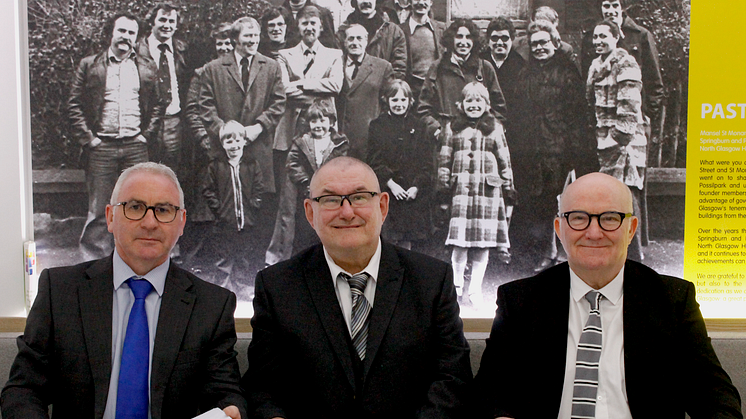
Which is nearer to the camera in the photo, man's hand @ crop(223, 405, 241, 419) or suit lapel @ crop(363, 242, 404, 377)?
man's hand @ crop(223, 405, 241, 419)

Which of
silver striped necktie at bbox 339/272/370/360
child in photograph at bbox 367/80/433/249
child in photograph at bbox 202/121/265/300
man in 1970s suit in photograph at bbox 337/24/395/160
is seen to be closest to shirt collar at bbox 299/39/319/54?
man in 1970s suit in photograph at bbox 337/24/395/160

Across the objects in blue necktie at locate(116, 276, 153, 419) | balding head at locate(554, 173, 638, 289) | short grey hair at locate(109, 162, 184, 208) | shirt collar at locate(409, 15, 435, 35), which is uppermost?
shirt collar at locate(409, 15, 435, 35)

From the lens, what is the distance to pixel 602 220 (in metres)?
2.33

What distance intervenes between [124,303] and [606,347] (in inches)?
80.5

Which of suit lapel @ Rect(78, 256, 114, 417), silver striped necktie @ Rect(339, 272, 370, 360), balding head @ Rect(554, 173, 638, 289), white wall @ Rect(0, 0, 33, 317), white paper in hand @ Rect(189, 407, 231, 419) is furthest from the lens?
white wall @ Rect(0, 0, 33, 317)

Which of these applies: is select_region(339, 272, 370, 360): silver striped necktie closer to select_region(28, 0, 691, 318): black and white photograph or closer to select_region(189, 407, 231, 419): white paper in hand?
select_region(189, 407, 231, 419): white paper in hand

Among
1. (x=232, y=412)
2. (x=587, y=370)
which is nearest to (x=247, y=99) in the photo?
(x=232, y=412)

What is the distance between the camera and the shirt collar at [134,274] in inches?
92.4

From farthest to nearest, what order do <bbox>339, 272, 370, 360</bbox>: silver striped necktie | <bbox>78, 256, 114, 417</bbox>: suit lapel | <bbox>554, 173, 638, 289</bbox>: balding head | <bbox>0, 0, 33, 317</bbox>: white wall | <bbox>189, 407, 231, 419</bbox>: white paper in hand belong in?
<bbox>0, 0, 33, 317</bbox>: white wall < <bbox>339, 272, 370, 360</bbox>: silver striped necktie < <bbox>554, 173, 638, 289</bbox>: balding head < <bbox>78, 256, 114, 417</bbox>: suit lapel < <bbox>189, 407, 231, 419</bbox>: white paper in hand

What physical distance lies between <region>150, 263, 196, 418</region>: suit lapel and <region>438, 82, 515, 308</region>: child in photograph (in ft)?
5.91

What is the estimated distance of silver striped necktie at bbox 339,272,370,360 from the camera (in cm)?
244

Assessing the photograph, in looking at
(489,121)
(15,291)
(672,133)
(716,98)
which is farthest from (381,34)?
(15,291)

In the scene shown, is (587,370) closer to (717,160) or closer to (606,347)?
(606,347)

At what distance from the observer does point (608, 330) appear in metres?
2.35
